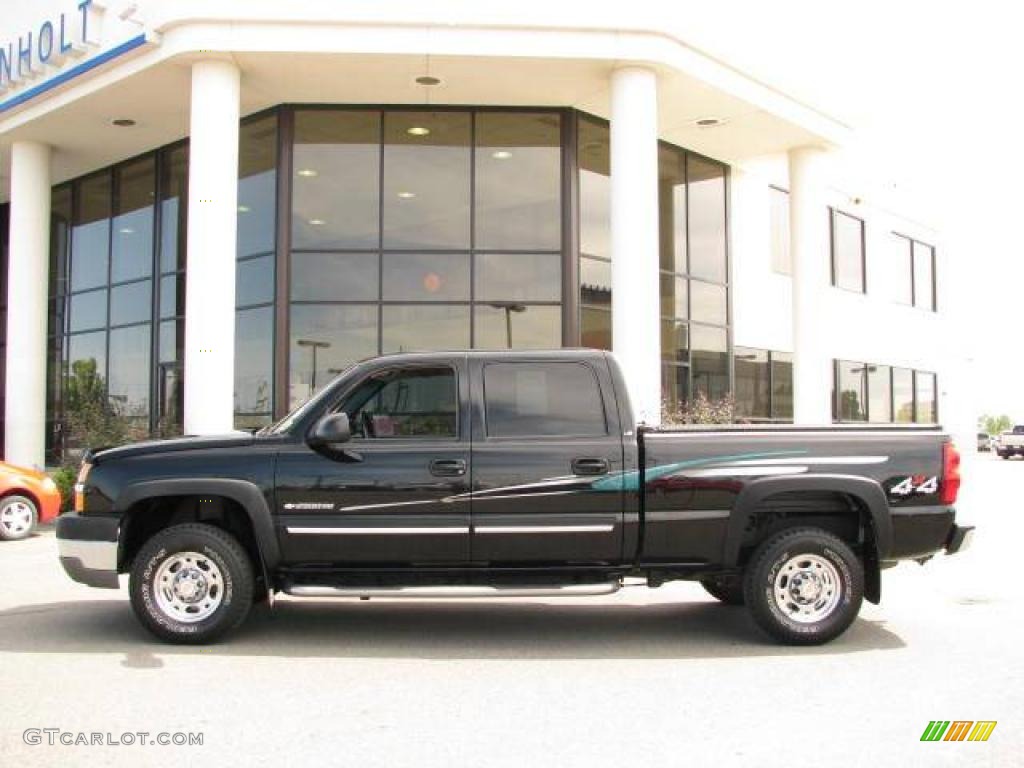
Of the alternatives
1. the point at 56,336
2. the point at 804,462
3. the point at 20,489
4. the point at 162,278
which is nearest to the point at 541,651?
the point at 804,462

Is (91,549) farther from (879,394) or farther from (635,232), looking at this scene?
(879,394)

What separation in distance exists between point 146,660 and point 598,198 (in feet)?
46.9

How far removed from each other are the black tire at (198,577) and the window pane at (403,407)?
3.82ft

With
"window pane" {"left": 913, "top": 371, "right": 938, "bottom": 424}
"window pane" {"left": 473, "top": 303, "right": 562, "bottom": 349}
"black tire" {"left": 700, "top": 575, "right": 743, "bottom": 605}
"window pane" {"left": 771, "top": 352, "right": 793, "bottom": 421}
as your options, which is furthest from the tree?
"black tire" {"left": 700, "top": 575, "right": 743, "bottom": 605}

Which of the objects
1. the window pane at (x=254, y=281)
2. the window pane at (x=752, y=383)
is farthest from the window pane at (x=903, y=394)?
the window pane at (x=254, y=281)

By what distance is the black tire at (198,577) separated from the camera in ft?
21.4

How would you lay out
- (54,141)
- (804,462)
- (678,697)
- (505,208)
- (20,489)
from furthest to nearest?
(54,141), (505,208), (20,489), (804,462), (678,697)

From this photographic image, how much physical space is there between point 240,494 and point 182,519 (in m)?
0.73

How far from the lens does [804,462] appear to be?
21.6ft

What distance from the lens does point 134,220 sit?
2141 cm

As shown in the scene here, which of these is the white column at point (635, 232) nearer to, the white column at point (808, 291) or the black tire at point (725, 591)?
the white column at point (808, 291)

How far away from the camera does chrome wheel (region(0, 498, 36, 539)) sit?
42.0 ft

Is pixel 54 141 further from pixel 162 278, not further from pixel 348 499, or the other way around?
pixel 348 499

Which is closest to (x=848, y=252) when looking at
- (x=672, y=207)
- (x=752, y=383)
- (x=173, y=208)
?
(x=752, y=383)
